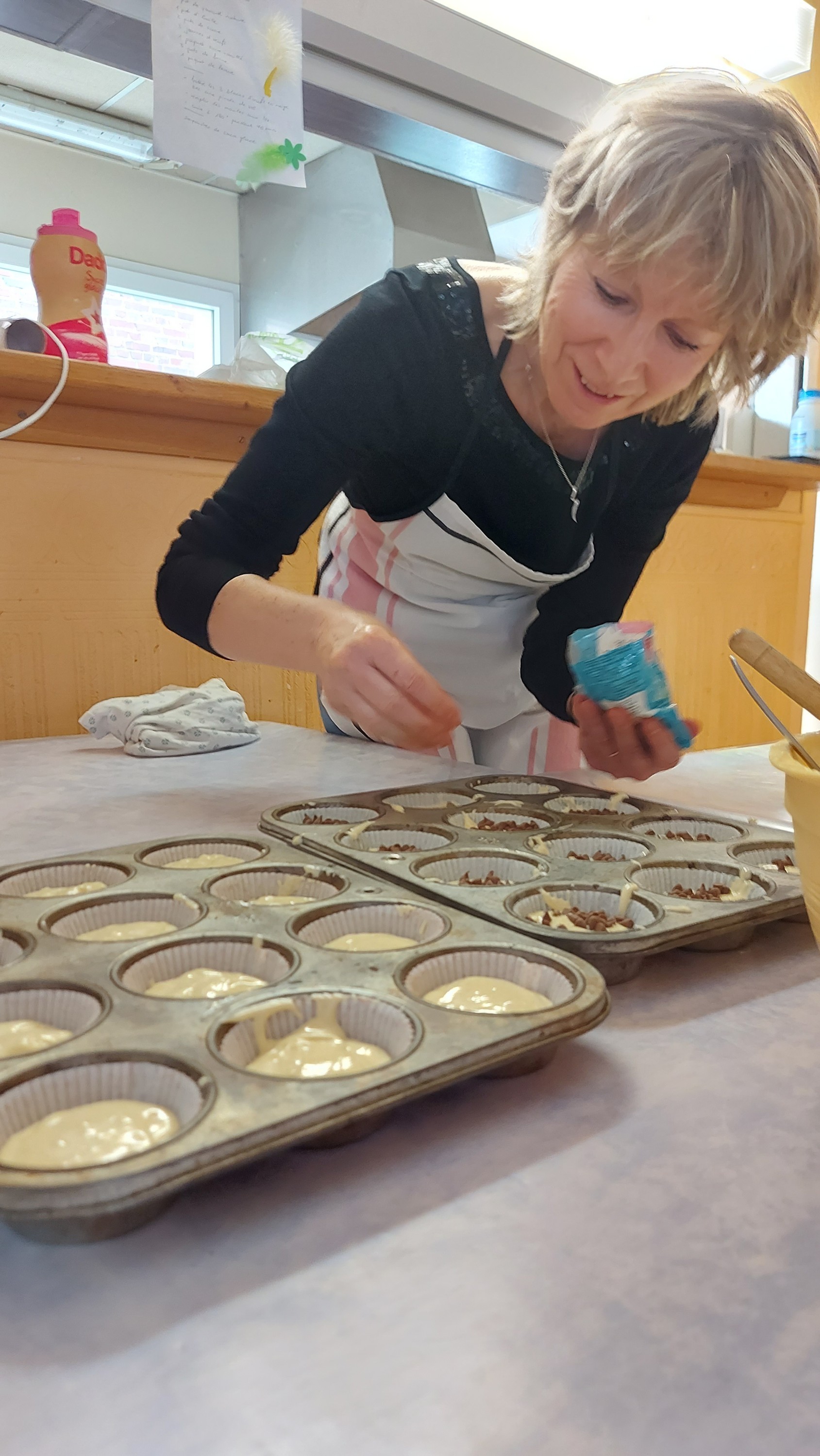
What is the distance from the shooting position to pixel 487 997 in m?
0.57

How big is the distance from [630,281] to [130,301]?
353cm

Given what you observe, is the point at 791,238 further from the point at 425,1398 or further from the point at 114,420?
the point at 114,420

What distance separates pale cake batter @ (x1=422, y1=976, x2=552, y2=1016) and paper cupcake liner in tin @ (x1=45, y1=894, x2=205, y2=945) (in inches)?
7.6

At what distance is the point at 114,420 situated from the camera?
5.70 feet

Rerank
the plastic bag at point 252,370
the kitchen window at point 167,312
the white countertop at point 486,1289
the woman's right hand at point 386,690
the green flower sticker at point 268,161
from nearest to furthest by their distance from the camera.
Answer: the white countertop at point 486,1289 → the woman's right hand at point 386,690 → the green flower sticker at point 268,161 → the plastic bag at point 252,370 → the kitchen window at point 167,312

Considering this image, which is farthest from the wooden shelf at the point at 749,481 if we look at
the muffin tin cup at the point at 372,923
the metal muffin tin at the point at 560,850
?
the muffin tin cup at the point at 372,923

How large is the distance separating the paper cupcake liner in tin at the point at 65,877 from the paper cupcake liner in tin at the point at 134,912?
2.0 inches

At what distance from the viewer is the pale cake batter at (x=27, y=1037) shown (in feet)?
1.61

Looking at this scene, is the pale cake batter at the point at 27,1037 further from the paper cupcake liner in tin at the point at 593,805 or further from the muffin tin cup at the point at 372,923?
the paper cupcake liner in tin at the point at 593,805

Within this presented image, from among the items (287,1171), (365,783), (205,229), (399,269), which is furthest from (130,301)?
(287,1171)

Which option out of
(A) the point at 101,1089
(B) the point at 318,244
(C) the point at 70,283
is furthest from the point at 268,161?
(A) the point at 101,1089

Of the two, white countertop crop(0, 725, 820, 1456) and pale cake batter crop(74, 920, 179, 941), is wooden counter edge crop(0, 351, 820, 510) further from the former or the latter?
white countertop crop(0, 725, 820, 1456)

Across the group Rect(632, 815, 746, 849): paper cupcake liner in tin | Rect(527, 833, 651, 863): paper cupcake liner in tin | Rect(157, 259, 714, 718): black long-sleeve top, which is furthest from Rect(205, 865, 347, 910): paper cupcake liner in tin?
Rect(157, 259, 714, 718): black long-sleeve top

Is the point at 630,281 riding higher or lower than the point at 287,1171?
higher
